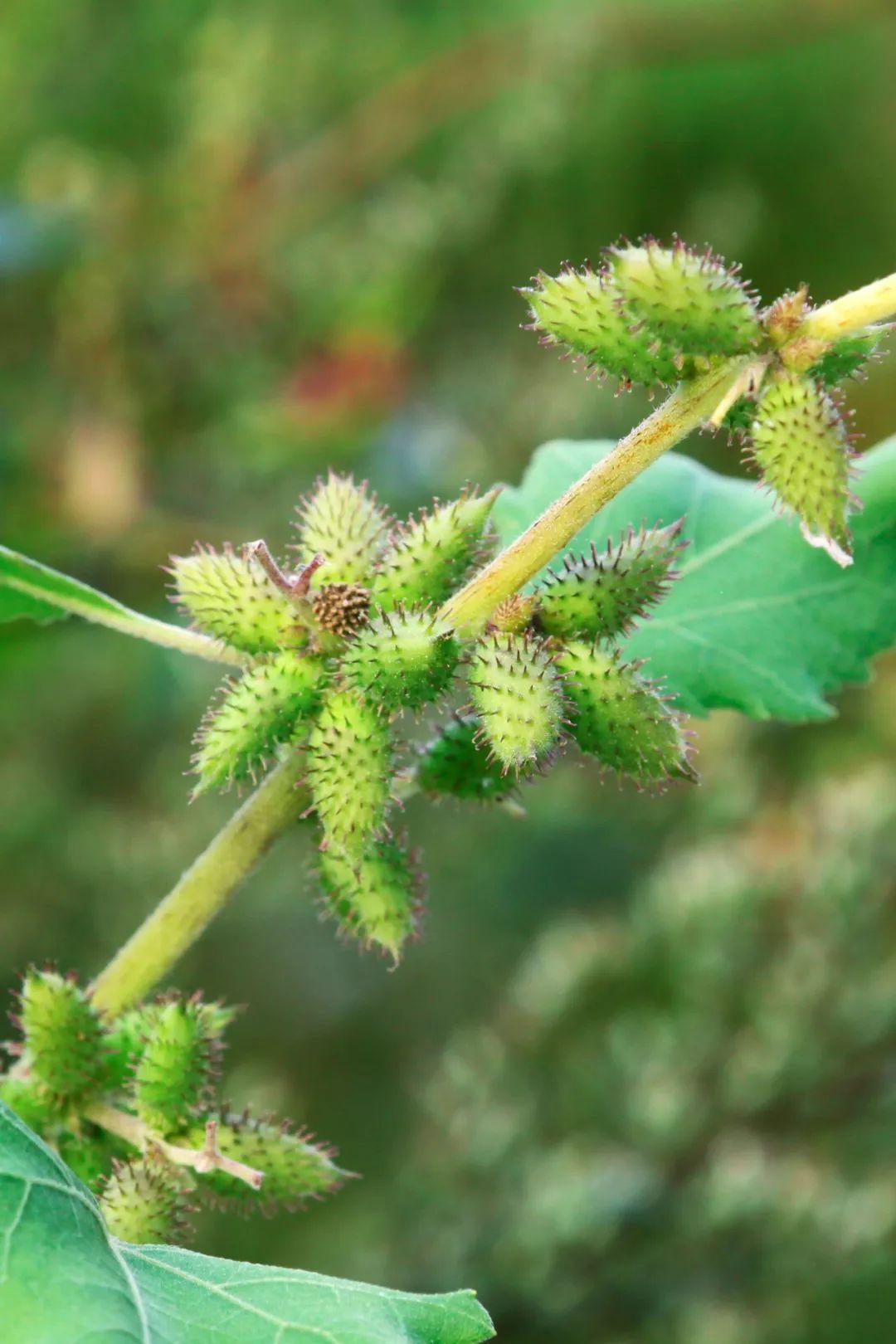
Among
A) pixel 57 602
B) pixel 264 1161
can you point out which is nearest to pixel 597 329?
pixel 57 602

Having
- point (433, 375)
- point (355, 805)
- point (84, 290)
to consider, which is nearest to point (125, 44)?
point (84, 290)

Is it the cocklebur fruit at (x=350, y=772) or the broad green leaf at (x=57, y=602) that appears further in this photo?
the broad green leaf at (x=57, y=602)

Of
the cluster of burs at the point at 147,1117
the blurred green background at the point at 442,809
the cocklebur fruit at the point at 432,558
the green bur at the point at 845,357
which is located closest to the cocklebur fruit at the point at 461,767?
the cocklebur fruit at the point at 432,558

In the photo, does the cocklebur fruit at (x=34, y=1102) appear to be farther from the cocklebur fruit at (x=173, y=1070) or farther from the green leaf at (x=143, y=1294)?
the green leaf at (x=143, y=1294)

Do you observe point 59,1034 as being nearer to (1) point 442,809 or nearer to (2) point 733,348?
(2) point 733,348

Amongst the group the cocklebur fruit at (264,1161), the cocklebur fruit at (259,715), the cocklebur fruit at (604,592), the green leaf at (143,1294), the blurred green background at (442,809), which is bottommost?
the green leaf at (143,1294)

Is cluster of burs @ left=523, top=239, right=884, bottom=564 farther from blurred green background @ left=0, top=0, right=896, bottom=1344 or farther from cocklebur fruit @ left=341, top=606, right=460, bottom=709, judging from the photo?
blurred green background @ left=0, top=0, right=896, bottom=1344
